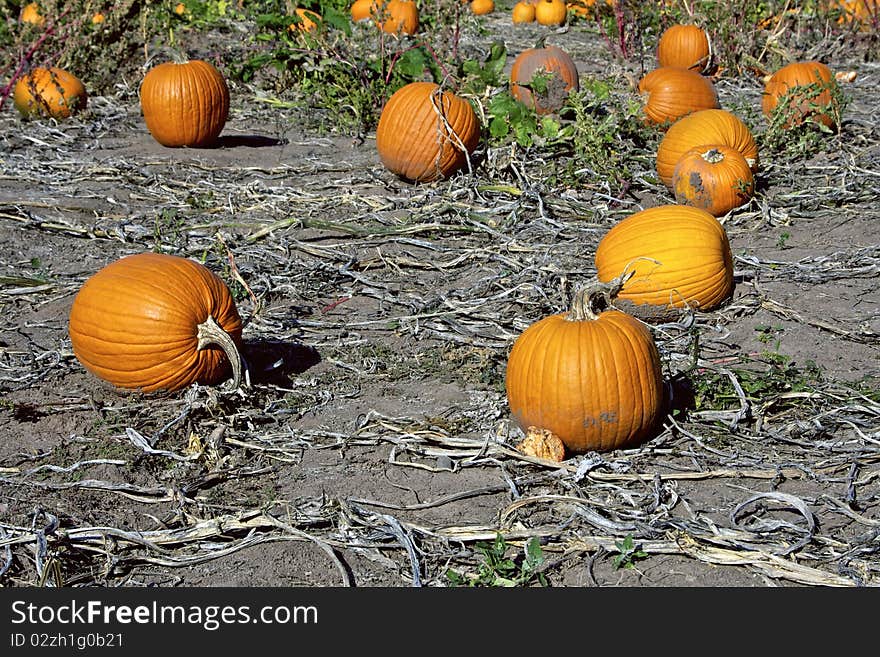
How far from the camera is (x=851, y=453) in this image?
13.0 feet

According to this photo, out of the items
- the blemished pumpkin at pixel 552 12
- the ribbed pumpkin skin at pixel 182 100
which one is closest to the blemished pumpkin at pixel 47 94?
the ribbed pumpkin skin at pixel 182 100

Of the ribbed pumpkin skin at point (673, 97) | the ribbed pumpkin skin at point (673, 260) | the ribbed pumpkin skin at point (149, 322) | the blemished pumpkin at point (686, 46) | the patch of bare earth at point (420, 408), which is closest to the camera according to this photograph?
the patch of bare earth at point (420, 408)

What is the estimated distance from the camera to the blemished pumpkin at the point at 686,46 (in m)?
10.6

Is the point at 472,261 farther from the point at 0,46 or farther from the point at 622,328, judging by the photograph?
the point at 0,46

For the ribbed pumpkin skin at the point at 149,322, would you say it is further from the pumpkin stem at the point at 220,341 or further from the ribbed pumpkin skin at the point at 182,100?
the ribbed pumpkin skin at the point at 182,100

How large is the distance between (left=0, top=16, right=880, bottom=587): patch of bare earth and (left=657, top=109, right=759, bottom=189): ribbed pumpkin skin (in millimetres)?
263

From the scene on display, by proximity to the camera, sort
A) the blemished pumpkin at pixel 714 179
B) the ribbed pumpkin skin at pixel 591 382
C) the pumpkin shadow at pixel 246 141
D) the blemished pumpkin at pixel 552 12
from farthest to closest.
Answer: the blemished pumpkin at pixel 552 12, the pumpkin shadow at pixel 246 141, the blemished pumpkin at pixel 714 179, the ribbed pumpkin skin at pixel 591 382

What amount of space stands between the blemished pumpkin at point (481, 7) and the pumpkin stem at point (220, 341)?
11834 millimetres

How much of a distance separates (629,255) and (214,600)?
2878 millimetres

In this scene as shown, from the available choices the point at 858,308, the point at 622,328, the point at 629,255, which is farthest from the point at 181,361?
the point at 858,308

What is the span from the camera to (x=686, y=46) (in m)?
10.6

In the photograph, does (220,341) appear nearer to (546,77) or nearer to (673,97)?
(546,77)

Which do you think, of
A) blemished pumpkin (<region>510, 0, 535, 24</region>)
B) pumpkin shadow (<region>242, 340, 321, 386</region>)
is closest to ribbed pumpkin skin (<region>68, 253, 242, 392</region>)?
pumpkin shadow (<region>242, 340, 321, 386</region>)

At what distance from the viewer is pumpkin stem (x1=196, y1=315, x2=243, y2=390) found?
4.38 m
